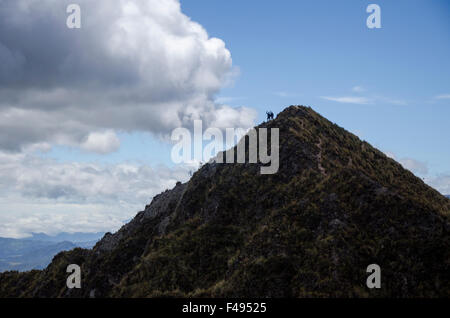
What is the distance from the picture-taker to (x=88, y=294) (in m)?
51.5

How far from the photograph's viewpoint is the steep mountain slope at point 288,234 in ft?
114

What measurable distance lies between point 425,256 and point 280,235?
13.8 metres

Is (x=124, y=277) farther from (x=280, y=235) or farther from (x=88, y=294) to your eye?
(x=280, y=235)

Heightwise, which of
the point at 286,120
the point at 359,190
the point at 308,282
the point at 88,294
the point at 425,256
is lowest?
the point at 88,294

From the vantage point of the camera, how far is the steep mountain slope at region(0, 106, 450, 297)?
114ft

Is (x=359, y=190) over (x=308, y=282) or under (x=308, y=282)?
over

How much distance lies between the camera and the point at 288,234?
→ 40.3 m

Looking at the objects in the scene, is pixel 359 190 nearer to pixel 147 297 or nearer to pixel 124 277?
pixel 147 297

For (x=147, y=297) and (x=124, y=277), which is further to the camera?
(x=124, y=277)
